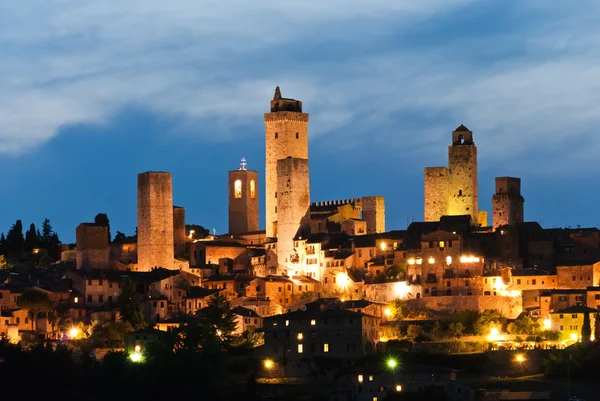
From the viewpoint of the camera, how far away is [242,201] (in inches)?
4628

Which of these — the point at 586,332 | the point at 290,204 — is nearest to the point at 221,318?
the point at 290,204

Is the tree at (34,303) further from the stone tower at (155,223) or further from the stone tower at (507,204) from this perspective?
the stone tower at (507,204)

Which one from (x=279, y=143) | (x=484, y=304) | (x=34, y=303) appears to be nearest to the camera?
(x=484, y=304)

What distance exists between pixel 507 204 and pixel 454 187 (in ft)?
14.8

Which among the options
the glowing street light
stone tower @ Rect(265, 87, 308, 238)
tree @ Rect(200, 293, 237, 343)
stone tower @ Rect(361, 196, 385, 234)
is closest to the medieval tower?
stone tower @ Rect(361, 196, 385, 234)

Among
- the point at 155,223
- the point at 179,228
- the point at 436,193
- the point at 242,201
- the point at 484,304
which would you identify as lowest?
the point at 484,304

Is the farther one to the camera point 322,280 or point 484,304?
point 322,280

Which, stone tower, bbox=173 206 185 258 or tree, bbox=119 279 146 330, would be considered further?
stone tower, bbox=173 206 185 258

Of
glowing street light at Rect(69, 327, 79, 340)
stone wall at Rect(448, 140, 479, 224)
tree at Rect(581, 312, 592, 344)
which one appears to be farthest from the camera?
stone wall at Rect(448, 140, 479, 224)

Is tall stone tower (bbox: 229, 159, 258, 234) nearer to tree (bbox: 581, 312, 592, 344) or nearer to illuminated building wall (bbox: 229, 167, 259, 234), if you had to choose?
illuminated building wall (bbox: 229, 167, 259, 234)

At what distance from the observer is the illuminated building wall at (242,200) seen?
117 metres

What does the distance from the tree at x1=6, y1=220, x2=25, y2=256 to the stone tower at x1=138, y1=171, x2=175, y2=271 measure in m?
12.3

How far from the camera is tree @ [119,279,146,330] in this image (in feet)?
312

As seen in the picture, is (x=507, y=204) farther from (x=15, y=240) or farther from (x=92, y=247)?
(x=15, y=240)
